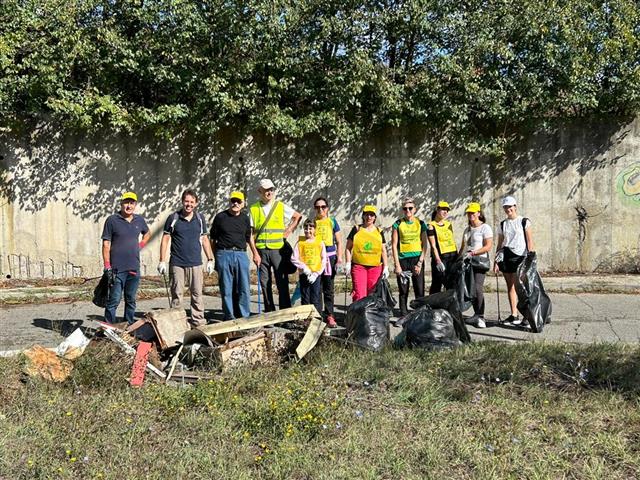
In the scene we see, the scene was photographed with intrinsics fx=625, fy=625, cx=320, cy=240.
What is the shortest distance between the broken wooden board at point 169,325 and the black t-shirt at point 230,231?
50.6 inches

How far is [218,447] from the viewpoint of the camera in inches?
156

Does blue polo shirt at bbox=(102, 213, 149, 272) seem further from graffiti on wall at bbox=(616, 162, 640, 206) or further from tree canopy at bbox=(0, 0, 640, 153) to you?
graffiti on wall at bbox=(616, 162, 640, 206)

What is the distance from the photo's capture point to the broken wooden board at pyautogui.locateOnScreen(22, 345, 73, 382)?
5.15m

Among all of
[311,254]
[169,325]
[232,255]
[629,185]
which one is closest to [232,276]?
[232,255]

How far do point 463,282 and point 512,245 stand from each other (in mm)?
767

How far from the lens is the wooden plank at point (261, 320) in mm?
5926

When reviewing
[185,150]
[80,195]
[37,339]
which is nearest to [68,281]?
[80,195]

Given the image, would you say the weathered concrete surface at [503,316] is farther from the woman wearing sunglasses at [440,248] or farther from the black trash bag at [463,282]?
the woman wearing sunglasses at [440,248]

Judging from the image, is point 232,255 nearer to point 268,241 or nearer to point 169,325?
point 268,241

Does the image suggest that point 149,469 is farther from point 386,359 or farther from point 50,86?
point 50,86

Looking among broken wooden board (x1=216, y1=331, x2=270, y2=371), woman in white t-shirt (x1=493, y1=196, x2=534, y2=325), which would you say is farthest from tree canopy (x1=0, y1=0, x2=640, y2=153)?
broken wooden board (x1=216, y1=331, x2=270, y2=371)

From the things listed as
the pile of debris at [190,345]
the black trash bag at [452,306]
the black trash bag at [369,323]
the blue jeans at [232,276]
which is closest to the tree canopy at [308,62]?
the blue jeans at [232,276]

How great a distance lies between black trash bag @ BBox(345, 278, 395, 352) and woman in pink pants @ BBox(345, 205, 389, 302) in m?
1.08

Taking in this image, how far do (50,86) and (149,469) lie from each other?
8.40 m
